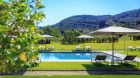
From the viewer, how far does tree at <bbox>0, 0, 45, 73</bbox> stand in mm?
4691

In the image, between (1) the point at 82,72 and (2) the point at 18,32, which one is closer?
(2) the point at 18,32

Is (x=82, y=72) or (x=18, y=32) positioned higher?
(x=18, y=32)

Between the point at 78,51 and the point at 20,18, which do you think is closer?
the point at 20,18

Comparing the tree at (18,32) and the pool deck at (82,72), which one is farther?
the pool deck at (82,72)

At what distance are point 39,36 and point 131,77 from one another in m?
8.10

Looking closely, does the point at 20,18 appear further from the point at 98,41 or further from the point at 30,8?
the point at 98,41

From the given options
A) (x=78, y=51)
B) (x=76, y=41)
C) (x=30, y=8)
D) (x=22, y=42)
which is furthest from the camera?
(x=76, y=41)

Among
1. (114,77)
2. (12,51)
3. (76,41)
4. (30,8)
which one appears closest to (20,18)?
(30,8)

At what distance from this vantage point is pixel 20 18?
4875 millimetres

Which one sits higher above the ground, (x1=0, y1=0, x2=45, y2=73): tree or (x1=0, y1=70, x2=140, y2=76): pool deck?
(x1=0, y1=0, x2=45, y2=73): tree

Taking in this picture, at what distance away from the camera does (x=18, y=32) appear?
500cm

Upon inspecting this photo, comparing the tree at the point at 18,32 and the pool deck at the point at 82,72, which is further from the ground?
the tree at the point at 18,32

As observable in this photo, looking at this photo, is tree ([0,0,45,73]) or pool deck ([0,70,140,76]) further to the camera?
pool deck ([0,70,140,76])

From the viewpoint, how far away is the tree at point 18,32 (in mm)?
4691
